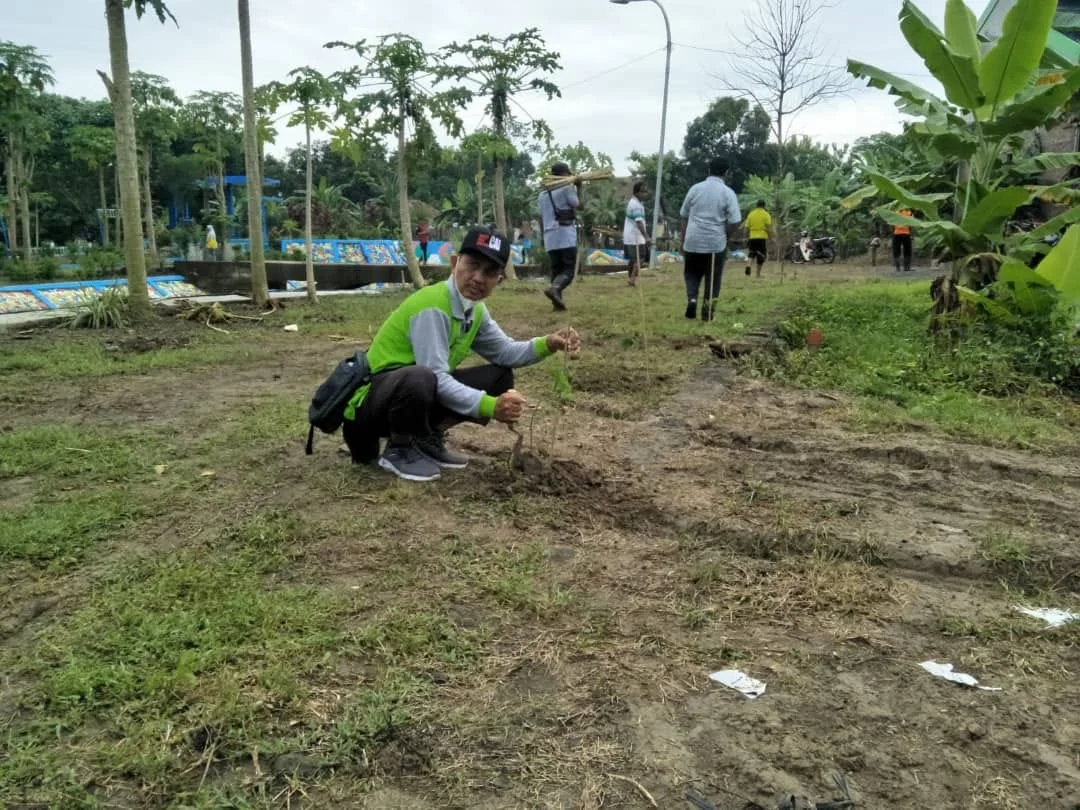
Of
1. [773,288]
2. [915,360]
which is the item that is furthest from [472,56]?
[915,360]

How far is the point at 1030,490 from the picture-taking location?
3.82 m

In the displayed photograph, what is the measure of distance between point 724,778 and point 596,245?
1230 inches

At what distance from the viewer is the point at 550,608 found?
2.64 metres

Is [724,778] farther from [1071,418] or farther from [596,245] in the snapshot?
[596,245]

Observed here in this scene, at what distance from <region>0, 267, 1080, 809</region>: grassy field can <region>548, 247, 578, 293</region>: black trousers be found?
4355 mm

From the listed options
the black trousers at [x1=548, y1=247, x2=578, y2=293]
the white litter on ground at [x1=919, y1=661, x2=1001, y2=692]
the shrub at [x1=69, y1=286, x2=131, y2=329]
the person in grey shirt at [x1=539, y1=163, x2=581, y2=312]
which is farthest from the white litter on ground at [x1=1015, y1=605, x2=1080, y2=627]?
the shrub at [x1=69, y1=286, x2=131, y2=329]

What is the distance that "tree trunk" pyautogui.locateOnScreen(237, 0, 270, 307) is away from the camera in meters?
10.2

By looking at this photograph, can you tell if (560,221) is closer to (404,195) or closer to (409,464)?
(404,195)

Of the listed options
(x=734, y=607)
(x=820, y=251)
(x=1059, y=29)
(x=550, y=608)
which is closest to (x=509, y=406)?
(x=550, y=608)

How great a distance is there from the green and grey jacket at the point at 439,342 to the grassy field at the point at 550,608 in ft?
1.54

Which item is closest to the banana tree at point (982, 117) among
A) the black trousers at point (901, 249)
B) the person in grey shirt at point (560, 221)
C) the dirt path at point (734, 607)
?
the person in grey shirt at point (560, 221)

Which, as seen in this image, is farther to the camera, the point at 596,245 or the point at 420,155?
the point at 596,245

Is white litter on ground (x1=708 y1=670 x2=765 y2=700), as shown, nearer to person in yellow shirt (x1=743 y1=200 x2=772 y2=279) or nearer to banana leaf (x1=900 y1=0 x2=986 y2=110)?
banana leaf (x1=900 y1=0 x2=986 y2=110)

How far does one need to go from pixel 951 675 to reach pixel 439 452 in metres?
2.50
